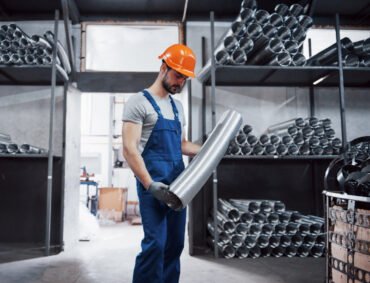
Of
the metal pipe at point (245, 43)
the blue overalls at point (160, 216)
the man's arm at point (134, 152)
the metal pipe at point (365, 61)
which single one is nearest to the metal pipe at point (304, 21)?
the metal pipe at point (245, 43)

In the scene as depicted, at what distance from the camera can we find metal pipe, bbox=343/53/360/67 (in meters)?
4.55

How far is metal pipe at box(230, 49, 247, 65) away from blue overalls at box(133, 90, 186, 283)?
2.08 meters

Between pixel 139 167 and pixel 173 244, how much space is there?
56 centimetres

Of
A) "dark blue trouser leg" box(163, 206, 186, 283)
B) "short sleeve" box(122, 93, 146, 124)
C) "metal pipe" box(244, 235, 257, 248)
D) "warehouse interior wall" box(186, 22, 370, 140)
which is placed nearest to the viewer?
"short sleeve" box(122, 93, 146, 124)

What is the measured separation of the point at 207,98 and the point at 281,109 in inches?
40.6

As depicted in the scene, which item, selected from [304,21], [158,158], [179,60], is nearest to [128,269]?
[158,158]

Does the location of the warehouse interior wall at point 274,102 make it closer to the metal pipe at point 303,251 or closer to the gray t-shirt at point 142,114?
the metal pipe at point 303,251

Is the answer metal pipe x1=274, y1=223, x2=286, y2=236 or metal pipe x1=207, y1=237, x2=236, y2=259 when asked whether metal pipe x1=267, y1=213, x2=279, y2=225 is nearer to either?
metal pipe x1=274, y1=223, x2=286, y2=236

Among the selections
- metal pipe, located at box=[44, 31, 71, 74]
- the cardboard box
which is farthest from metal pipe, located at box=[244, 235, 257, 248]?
the cardboard box

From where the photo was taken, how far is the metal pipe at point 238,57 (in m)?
4.20

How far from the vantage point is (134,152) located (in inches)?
80.8

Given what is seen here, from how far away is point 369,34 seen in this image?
541 centimetres

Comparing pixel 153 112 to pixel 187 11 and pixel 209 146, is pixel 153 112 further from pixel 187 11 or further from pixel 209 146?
pixel 187 11

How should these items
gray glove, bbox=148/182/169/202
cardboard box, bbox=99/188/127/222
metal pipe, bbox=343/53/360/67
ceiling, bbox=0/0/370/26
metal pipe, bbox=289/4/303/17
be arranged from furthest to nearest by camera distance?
cardboard box, bbox=99/188/127/222 → ceiling, bbox=0/0/370/26 → metal pipe, bbox=343/53/360/67 → metal pipe, bbox=289/4/303/17 → gray glove, bbox=148/182/169/202
